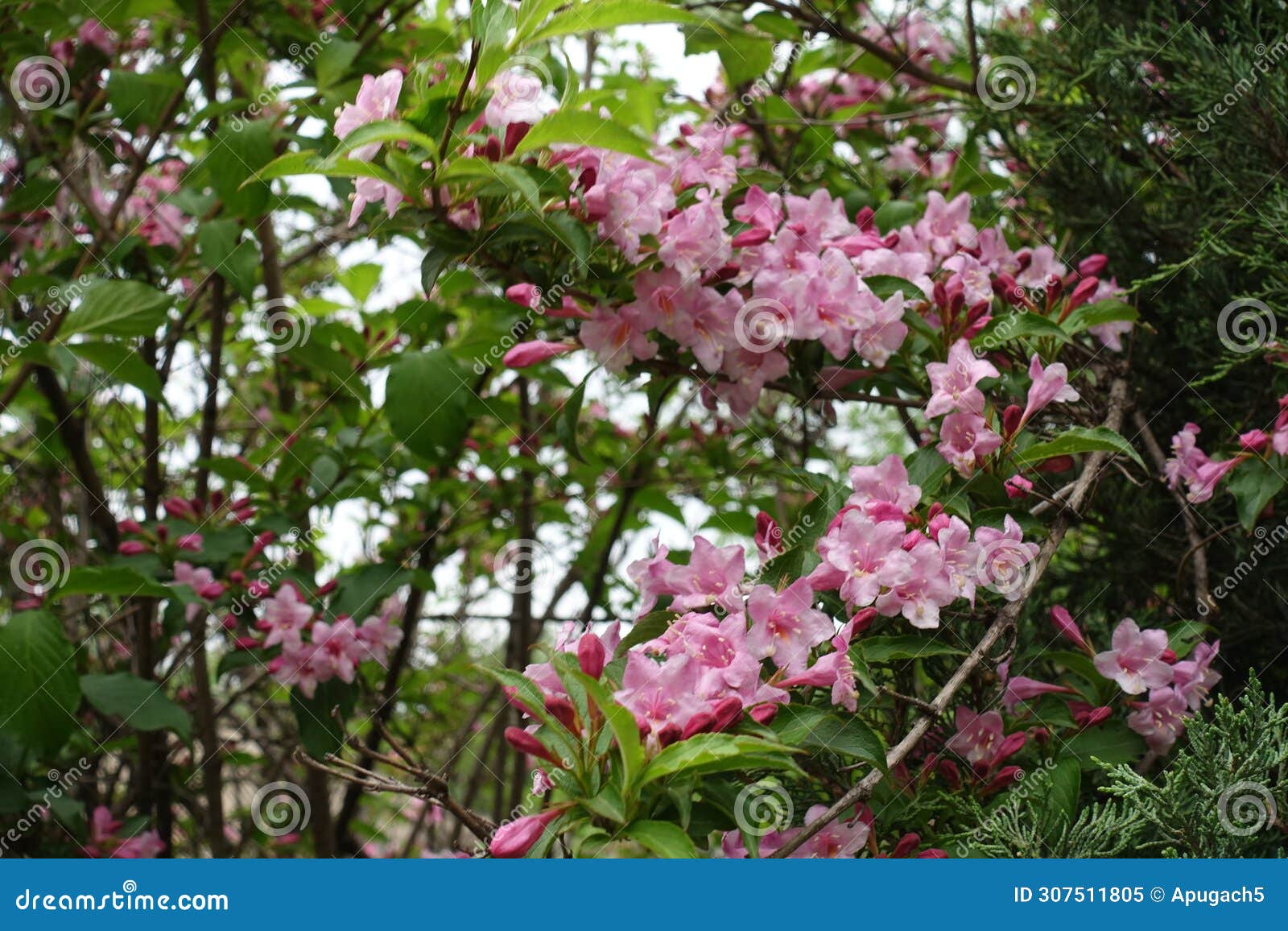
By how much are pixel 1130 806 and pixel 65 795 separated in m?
2.20

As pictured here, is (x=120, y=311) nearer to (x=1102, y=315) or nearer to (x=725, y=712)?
(x=725, y=712)

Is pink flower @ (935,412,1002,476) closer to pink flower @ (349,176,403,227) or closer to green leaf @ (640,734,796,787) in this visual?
green leaf @ (640,734,796,787)

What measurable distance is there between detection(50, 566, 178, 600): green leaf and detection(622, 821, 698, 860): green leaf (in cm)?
126

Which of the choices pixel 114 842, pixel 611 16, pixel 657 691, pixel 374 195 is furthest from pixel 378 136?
pixel 114 842

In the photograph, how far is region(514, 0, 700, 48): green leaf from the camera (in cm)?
137

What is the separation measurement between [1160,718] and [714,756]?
32.7 inches

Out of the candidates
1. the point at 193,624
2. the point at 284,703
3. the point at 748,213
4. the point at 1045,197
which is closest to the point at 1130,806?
the point at 748,213

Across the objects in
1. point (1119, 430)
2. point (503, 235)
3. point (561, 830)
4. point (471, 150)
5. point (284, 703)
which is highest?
point (471, 150)

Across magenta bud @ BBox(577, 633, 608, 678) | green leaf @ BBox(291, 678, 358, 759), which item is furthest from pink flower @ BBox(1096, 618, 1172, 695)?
green leaf @ BBox(291, 678, 358, 759)

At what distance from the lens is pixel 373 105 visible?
1.56m

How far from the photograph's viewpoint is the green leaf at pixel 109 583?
2031 millimetres

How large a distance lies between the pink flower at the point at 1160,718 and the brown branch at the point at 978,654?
0.24m

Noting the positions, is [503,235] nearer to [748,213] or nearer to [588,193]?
[588,193]

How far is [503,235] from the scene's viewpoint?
1.58m
